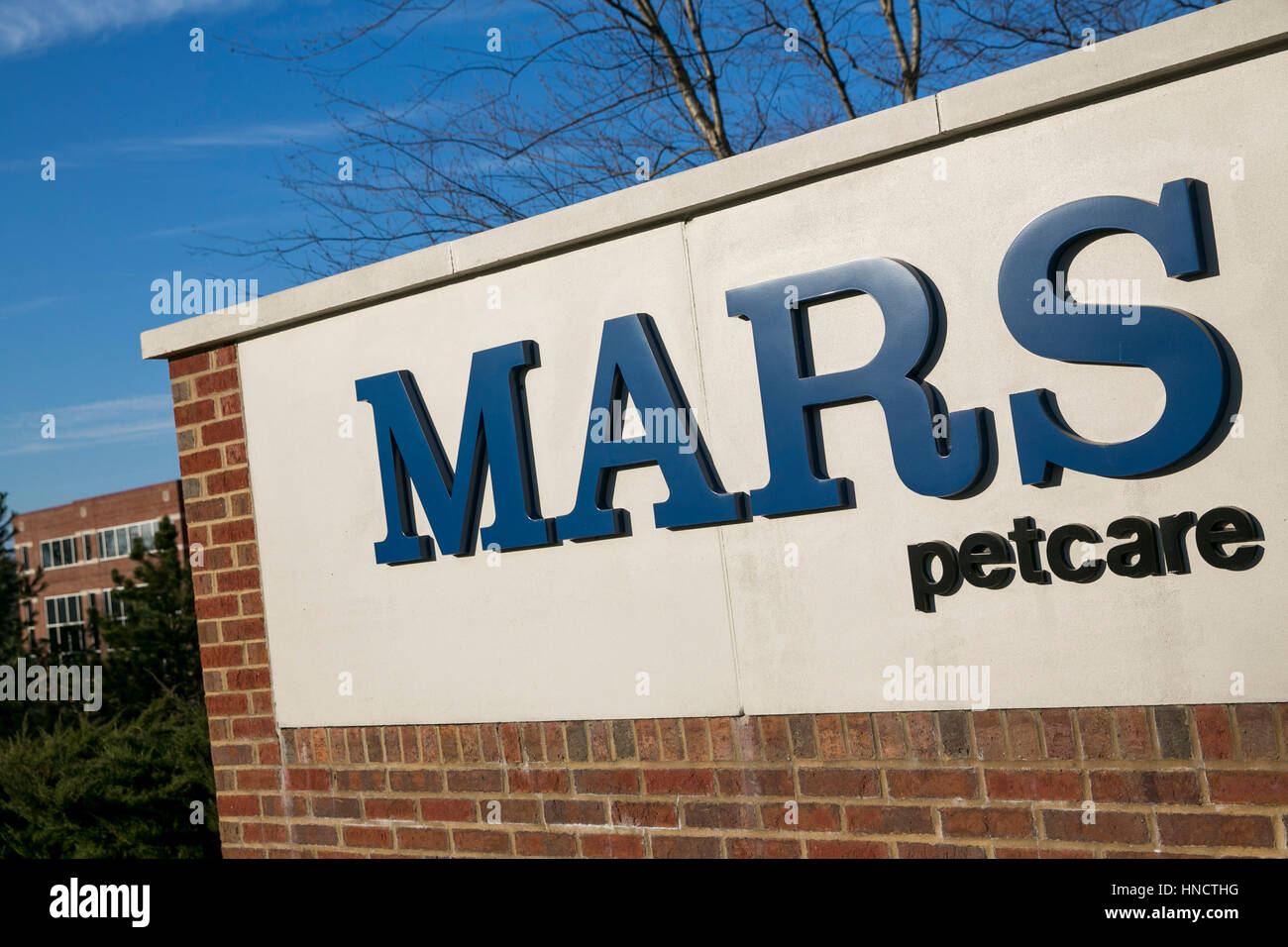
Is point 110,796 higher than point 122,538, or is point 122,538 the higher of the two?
point 122,538

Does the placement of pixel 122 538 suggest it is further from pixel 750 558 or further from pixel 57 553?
pixel 750 558

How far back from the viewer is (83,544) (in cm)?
6450

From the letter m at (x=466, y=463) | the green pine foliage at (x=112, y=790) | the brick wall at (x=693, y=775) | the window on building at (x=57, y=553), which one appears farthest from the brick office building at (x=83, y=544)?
the letter m at (x=466, y=463)

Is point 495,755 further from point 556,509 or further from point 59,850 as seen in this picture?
point 59,850

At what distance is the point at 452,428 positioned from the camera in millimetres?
4484

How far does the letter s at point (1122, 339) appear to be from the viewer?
3.12m

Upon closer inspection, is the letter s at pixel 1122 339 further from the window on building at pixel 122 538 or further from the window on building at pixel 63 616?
the window on building at pixel 63 616

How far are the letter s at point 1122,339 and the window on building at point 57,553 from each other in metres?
69.8

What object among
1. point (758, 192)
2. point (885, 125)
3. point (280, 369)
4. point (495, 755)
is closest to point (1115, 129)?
point (885, 125)

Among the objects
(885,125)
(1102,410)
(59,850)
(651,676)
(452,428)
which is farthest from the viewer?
(59,850)

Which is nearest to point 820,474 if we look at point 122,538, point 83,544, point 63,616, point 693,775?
point 693,775

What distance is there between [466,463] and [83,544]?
67174 millimetres

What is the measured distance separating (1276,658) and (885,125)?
1.85 metres

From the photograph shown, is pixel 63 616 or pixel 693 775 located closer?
pixel 693 775
